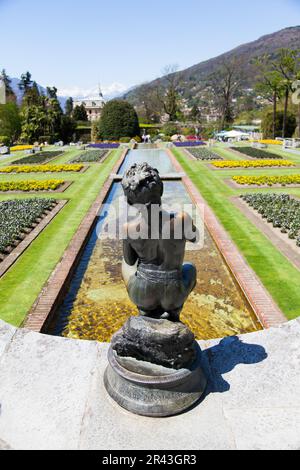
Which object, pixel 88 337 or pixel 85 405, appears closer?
pixel 85 405

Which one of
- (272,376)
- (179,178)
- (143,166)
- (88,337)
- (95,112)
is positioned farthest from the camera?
(95,112)

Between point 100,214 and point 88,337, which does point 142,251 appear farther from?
point 100,214

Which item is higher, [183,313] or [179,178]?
[179,178]

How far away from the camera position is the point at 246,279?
7.91 metres

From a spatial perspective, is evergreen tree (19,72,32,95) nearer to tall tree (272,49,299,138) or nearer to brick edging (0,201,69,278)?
tall tree (272,49,299,138)

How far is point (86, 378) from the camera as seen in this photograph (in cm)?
496

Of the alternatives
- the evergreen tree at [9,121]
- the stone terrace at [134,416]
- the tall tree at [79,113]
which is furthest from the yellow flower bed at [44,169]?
the tall tree at [79,113]

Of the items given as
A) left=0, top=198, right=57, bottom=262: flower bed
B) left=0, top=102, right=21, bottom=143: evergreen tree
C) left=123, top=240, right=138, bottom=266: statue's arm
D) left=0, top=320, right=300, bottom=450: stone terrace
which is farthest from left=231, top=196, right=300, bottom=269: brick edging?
left=0, top=102, right=21, bottom=143: evergreen tree

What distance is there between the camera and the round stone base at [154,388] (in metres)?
4.26

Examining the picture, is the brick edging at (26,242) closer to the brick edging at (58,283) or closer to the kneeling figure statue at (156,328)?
the brick edging at (58,283)

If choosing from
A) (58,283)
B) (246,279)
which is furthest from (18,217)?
(246,279)

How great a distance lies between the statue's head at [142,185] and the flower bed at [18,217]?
21.8 ft

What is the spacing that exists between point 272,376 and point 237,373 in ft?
1.51

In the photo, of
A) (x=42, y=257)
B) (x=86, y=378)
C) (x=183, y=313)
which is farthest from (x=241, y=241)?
(x=86, y=378)
